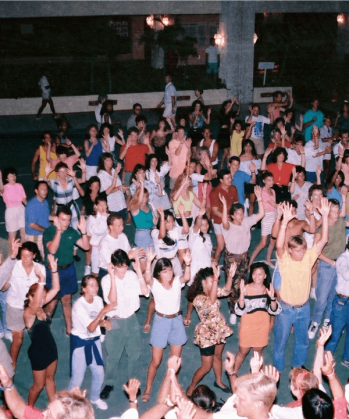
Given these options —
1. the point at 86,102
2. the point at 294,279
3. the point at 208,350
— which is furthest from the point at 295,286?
the point at 86,102

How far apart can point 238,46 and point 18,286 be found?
55.4ft

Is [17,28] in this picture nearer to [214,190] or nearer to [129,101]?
[129,101]

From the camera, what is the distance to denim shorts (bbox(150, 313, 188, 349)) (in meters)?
6.37

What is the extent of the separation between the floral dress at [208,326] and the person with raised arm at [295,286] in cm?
70

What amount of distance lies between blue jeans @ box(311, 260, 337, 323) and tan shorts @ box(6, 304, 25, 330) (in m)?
3.61

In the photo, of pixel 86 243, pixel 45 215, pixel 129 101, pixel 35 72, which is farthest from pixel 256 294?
pixel 35 72

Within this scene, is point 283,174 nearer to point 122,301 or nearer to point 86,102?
point 122,301

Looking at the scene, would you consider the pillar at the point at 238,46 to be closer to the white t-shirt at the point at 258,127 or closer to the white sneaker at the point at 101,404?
the white t-shirt at the point at 258,127

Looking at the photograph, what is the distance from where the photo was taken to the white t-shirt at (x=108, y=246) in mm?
7215

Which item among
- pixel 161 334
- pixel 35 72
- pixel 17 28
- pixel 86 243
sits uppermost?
pixel 17 28

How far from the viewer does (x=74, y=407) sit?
398cm

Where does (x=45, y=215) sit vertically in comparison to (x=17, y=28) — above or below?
below

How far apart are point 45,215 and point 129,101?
1371 centimetres

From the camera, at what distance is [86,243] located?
7.62 meters
